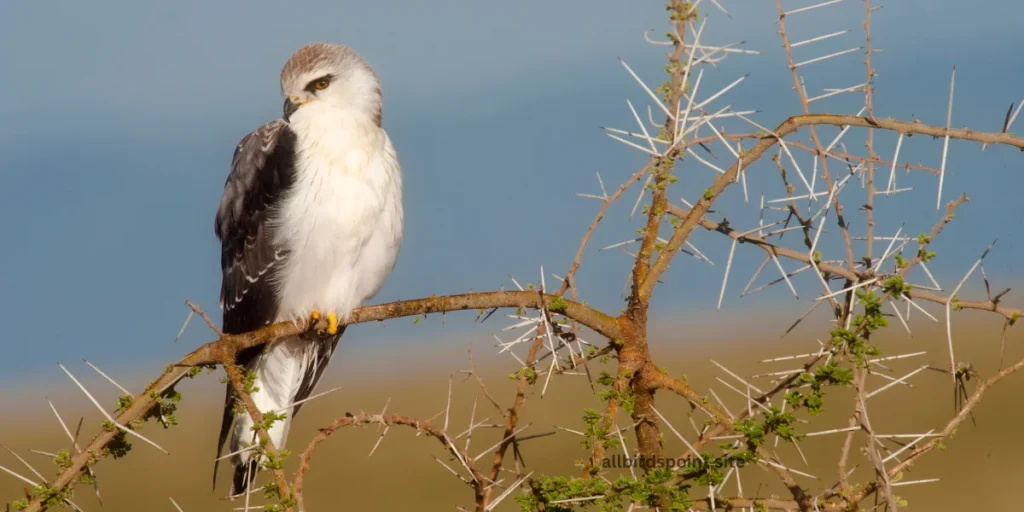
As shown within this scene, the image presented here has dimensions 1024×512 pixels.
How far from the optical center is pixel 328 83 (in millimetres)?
5305

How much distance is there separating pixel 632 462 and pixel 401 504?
16031mm

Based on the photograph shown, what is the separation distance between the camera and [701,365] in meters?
32.6

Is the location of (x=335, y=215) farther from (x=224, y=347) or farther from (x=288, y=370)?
(x=224, y=347)

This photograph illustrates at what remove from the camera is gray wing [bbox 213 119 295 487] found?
4.97m

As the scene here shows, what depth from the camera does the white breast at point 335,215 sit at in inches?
189

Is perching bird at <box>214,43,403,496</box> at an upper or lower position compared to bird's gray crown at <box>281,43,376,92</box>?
lower

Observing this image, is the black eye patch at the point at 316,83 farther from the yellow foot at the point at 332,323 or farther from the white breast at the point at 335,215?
the yellow foot at the point at 332,323

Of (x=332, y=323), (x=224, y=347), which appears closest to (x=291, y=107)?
(x=332, y=323)

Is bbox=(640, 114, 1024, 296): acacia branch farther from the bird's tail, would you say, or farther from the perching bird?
the bird's tail

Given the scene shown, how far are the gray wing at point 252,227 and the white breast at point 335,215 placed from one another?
7 centimetres

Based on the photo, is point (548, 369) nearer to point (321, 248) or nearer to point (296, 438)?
point (321, 248)

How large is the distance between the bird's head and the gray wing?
202 millimetres

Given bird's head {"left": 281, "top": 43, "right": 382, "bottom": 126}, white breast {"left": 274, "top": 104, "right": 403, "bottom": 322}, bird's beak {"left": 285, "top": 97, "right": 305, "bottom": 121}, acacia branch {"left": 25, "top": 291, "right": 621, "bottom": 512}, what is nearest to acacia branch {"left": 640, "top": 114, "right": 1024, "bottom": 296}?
acacia branch {"left": 25, "top": 291, "right": 621, "bottom": 512}

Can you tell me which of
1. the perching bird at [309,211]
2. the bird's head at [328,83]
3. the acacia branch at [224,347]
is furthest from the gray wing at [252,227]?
the acacia branch at [224,347]
